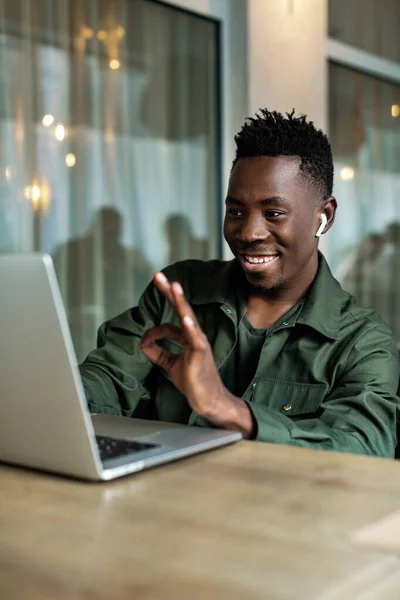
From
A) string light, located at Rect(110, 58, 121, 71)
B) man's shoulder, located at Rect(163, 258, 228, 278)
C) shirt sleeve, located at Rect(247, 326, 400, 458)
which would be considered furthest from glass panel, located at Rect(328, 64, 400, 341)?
shirt sleeve, located at Rect(247, 326, 400, 458)

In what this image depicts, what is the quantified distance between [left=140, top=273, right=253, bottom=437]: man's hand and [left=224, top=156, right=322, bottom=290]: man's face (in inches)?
18.4

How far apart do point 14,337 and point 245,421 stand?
1.52ft

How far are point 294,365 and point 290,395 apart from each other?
0.06 m

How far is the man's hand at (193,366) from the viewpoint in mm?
1101

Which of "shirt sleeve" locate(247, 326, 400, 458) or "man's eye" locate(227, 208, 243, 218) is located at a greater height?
"man's eye" locate(227, 208, 243, 218)

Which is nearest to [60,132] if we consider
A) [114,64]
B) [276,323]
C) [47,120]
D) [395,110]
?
[47,120]

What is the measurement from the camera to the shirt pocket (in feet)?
5.21

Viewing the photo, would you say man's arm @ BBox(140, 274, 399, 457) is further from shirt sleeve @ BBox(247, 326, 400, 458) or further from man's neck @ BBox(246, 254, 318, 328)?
man's neck @ BBox(246, 254, 318, 328)

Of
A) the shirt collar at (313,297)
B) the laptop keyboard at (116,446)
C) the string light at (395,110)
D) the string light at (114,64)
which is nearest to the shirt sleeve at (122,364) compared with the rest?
the shirt collar at (313,297)

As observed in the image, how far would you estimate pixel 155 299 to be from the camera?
1.87 meters

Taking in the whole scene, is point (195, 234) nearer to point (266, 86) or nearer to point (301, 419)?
point (266, 86)

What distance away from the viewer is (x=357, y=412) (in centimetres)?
146

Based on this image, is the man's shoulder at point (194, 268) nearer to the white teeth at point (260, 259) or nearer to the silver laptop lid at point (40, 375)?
the white teeth at point (260, 259)

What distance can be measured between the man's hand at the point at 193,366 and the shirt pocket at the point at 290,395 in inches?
13.0
